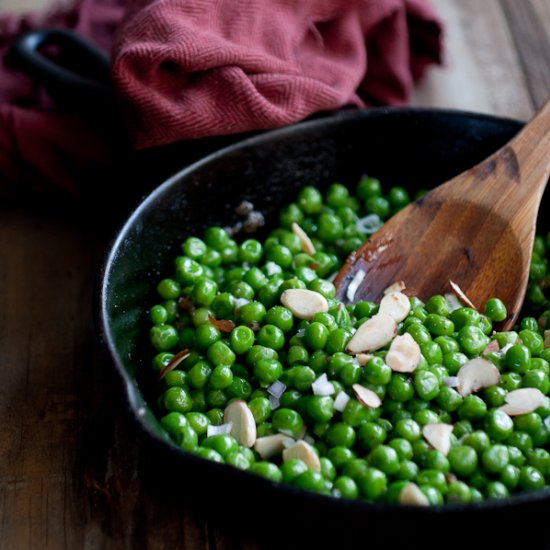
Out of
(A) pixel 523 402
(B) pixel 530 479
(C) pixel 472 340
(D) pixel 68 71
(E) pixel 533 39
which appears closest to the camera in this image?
(B) pixel 530 479

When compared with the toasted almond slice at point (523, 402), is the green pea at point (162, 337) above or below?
below

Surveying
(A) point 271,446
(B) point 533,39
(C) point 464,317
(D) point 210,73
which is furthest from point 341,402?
(B) point 533,39

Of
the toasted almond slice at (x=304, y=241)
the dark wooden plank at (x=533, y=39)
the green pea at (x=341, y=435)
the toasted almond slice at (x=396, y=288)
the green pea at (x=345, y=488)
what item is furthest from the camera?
the dark wooden plank at (x=533, y=39)

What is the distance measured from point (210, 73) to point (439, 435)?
966 millimetres

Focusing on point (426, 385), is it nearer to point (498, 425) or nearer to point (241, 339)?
point (498, 425)

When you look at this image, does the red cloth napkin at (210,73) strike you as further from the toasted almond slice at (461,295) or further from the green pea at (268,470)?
the green pea at (268,470)

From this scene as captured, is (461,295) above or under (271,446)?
above

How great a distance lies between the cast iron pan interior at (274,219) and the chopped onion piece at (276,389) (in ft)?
0.79

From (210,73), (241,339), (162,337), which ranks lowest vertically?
(162,337)

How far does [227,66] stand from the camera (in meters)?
1.85

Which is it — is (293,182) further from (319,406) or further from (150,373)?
(319,406)

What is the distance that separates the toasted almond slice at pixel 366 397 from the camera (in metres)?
1.42

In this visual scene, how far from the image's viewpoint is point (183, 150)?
1966mm

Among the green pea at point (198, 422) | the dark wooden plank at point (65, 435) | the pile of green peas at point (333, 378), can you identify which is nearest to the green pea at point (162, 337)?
the pile of green peas at point (333, 378)
